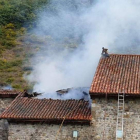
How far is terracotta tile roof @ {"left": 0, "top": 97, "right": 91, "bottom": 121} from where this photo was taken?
1877 centimetres

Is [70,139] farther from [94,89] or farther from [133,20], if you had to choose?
[133,20]

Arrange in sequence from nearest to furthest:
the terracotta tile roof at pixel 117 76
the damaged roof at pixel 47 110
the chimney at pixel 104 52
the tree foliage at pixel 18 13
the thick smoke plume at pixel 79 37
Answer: the terracotta tile roof at pixel 117 76, the damaged roof at pixel 47 110, the chimney at pixel 104 52, the thick smoke plume at pixel 79 37, the tree foliage at pixel 18 13

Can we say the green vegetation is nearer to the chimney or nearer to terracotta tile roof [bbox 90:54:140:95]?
the chimney

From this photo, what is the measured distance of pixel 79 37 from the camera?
170 ft

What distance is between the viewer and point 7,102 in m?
22.5

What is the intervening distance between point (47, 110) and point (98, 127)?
2.69 m

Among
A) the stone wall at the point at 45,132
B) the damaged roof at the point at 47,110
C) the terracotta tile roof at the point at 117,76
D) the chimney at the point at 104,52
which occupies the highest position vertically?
the chimney at the point at 104,52

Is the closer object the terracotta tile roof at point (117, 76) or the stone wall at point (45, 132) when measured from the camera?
the terracotta tile roof at point (117, 76)

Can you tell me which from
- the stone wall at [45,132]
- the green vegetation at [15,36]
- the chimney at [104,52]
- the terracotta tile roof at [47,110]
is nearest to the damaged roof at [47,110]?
the terracotta tile roof at [47,110]

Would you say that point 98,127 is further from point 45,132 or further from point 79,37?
point 79,37

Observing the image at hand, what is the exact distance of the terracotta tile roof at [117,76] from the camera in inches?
717

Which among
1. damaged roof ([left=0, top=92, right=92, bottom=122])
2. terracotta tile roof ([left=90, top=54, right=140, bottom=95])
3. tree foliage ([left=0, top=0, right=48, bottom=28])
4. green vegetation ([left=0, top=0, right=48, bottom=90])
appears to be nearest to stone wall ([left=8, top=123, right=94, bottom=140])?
damaged roof ([left=0, top=92, right=92, bottom=122])

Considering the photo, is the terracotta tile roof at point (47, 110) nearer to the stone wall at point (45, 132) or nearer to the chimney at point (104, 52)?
the stone wall at point (45, 132)

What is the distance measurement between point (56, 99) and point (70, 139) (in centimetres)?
268
